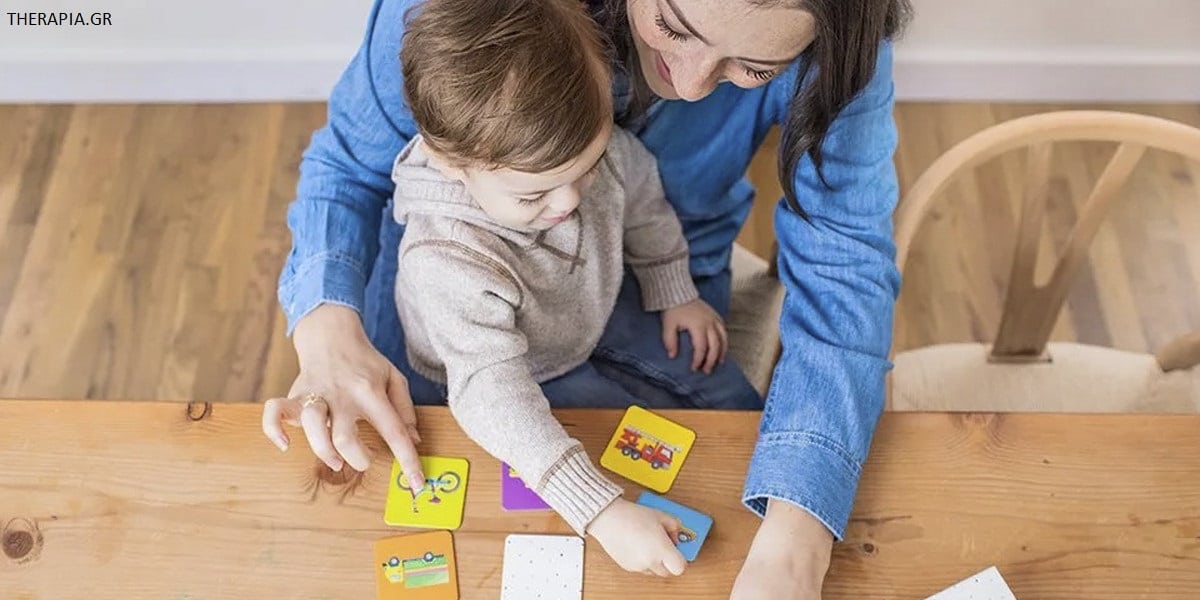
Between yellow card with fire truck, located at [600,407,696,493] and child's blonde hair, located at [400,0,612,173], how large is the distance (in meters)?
0.27

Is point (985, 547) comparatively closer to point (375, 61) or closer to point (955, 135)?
point (375, 61)

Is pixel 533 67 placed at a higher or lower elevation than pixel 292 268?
higher

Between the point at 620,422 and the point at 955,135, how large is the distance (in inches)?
65.0

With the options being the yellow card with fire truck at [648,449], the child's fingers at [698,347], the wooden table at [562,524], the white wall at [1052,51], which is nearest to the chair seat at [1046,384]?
the child's fingers at [698,347]

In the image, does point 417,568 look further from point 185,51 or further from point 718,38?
point 185,51

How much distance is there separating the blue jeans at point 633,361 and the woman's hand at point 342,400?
7.3 inches

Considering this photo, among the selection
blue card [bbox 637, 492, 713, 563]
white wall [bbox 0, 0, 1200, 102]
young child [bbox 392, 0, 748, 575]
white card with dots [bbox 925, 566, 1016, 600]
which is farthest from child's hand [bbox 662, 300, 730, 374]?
white wall [bbox 0, 0, 1200, 102]

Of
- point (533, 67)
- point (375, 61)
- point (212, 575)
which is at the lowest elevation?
point (212, 575)

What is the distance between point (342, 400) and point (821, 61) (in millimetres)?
553

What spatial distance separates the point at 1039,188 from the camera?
55.6 inches

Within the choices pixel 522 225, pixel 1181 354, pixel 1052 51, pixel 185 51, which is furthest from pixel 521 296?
pixel 1052 51

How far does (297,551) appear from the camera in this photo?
1005 millimetres

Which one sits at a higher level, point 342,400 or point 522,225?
point 522,225

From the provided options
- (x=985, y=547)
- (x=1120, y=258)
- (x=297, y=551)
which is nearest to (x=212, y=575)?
(x=297, y=551)
